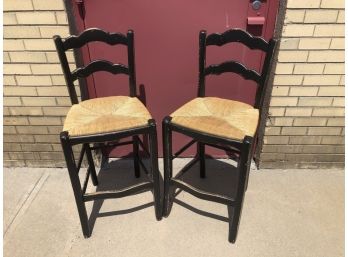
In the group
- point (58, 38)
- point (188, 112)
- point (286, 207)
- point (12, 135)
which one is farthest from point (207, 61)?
point (12, 135)

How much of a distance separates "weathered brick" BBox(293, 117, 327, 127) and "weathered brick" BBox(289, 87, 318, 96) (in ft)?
0.75

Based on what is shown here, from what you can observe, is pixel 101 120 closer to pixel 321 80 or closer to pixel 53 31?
pixel 53 31

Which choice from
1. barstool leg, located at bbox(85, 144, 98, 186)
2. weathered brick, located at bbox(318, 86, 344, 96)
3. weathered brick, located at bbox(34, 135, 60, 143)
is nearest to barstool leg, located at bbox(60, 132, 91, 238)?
barstool leg, located at bbox(85, 144, 98, 186)

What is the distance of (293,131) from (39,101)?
211 centimetres

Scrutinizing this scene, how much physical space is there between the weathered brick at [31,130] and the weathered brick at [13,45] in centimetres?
70

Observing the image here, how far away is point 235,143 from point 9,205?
6.30ft

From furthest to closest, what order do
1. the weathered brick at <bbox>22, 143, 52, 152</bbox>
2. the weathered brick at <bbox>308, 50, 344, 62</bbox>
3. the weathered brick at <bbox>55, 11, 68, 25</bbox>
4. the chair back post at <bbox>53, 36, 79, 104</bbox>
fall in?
the weathered brick at <bbox>22, 143, 52, 152</bbox> < the weathered brick at <bbox>308, 50, 344, 62</bbox> < the weathered brick at <bbox>55, 11, 68, 25</bbox> < the chair back post at <bbox>53, 36, 79, 104</bbox>

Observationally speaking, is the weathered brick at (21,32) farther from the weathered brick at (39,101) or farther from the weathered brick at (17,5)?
the weathered brick at (39,101)

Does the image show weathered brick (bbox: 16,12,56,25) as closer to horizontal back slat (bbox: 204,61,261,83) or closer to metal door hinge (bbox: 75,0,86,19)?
metal door hinge (bbox: 75,0,86,19)

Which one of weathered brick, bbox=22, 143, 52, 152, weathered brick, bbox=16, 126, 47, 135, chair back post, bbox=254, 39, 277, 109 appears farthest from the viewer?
weathered brick, bbox=22, 143, 52, 152

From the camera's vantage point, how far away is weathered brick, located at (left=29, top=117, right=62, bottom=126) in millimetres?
2785

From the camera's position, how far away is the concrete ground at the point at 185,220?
7.53ft

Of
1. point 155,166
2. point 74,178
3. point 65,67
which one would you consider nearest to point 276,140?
point 155,166

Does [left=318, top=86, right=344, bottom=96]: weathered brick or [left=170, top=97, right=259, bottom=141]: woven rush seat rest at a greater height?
[left=318, top=86, right=344, bottom=96]: weathered brick
